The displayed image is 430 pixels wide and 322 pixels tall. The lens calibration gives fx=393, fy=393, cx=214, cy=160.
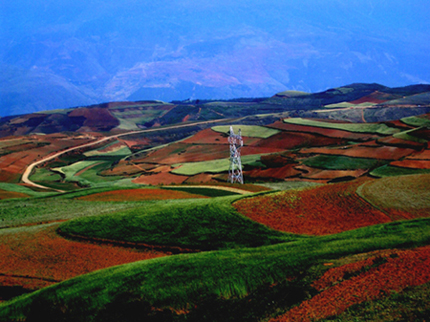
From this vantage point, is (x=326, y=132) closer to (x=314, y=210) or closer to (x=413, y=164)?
(x=413, y=164)

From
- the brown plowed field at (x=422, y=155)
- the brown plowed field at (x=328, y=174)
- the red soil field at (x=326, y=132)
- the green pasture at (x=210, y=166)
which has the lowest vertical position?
the brown plowed field at (x=328, y=174)

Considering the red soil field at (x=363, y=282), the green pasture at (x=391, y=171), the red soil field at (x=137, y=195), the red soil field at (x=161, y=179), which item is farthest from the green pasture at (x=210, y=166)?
the red soil field at (x=363, y=282)

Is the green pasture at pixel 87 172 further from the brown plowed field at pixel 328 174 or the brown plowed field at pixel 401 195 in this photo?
the brown plowed field at pixel 401 195

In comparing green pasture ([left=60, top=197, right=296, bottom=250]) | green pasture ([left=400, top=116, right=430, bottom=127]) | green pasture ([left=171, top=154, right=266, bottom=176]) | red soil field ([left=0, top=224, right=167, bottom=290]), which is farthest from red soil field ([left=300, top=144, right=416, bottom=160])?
red soil field ([left=0, top=224, right=167, bottom=290])

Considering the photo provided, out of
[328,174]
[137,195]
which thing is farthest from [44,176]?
[328,174]

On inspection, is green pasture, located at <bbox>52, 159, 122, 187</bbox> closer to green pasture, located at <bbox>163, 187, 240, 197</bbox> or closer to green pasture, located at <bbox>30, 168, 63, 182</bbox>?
green pasture, located at <bbox>30, 168, 63, 182</bbox>

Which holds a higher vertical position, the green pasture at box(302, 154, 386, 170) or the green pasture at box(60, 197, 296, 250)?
the green pasture at box(302, 154, 386, 170)
